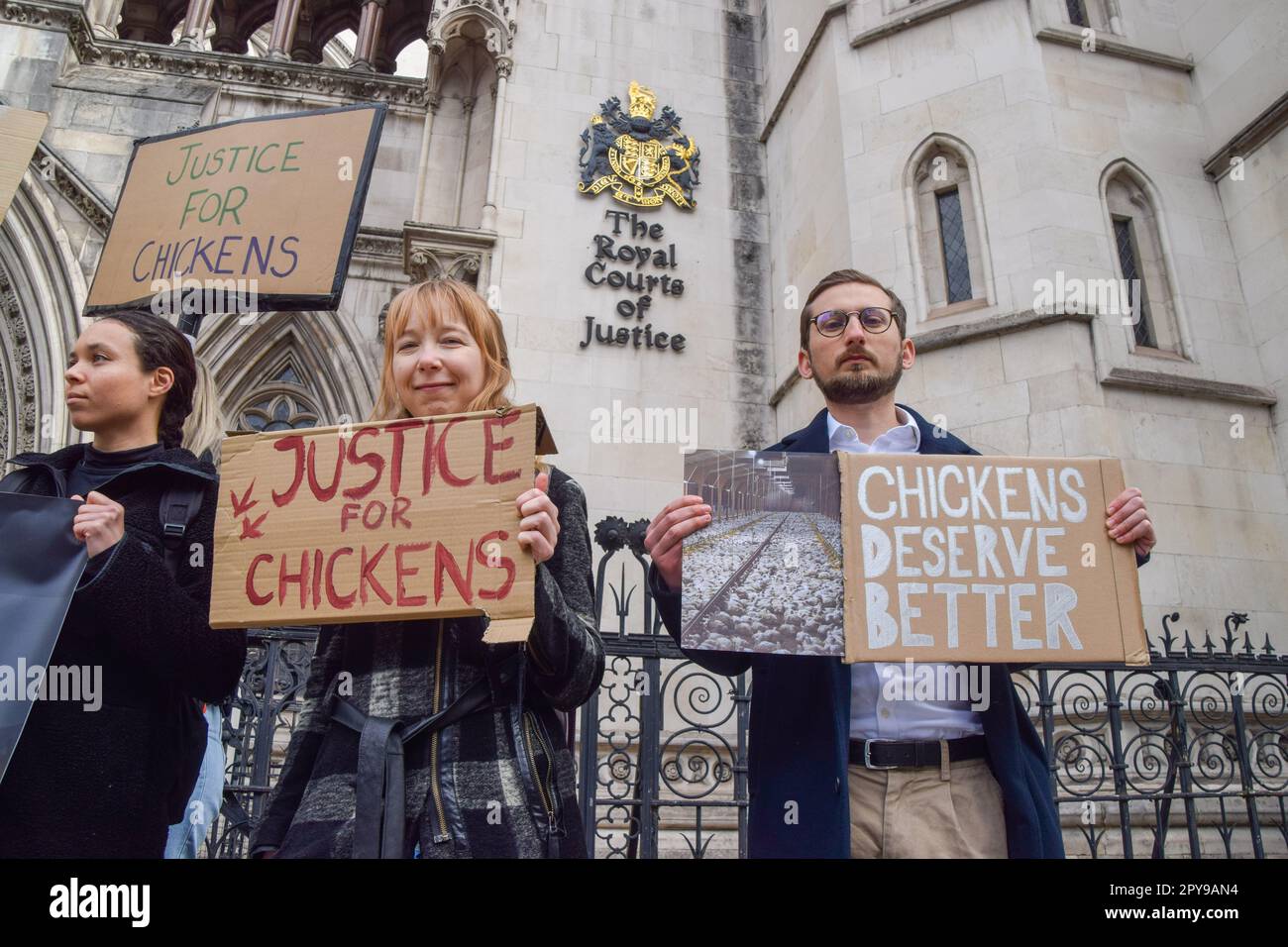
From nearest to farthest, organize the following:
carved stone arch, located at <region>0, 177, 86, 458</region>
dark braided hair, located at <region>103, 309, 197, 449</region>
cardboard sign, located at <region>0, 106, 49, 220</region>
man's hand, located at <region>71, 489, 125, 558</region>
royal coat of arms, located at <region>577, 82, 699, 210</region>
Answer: man's hand, located at <region>71, 489, 125, 558</region>, dark braided hair, located at <region>103, 309, 197, 449</region>, cardboard sign, located at <region>0, 106, 49, 220</region>, royal coat of arms, located at <region>577, 82, 699, 210</region>, carved stone arch, located at <region>0, 177, 86, 458</region>

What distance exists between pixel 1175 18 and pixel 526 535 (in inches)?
431

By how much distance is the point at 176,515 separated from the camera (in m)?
2.25

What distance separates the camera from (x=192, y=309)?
128 inches

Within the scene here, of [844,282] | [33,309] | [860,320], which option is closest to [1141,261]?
[844,282]

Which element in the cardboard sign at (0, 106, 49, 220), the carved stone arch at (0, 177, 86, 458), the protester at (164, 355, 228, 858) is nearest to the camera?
the protester at (164, 355, 228, 858)

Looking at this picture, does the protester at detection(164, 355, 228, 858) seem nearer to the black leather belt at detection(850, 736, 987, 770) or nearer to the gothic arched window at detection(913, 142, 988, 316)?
the black leather belt at detection(850, 736, 987, 770)

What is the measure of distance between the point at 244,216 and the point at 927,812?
3.27 meters

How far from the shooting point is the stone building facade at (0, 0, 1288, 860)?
7406 mm

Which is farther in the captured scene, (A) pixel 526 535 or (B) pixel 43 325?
(B) pixel 43 325

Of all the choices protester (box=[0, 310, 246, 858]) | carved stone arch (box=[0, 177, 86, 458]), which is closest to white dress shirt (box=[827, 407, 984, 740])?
protester (box=[0, 310, 246, 858])

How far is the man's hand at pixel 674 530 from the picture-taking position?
6.98 ft

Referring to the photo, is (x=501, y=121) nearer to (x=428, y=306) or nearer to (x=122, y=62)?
(x=122, y=62)

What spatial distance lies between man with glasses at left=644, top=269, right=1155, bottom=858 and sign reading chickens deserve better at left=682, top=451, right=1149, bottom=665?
0.10 metres
